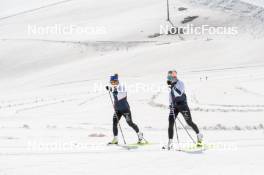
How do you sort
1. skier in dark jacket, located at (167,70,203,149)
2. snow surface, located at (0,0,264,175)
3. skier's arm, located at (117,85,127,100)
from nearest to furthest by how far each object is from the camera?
1. snow surface, located at (0,0,264,175)
2. skier in dark jacket, located at (167,70,203,149)
3. skier's arm, located at (117,85,127,100)

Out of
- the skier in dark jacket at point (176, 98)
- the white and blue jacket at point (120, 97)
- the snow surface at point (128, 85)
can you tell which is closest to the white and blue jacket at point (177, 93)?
the skier in dark jacket at point (176, 98)

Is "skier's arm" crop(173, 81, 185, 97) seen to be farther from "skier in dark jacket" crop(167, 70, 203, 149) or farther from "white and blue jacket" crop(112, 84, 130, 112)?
"white and blue jacket" crop(112, 84, 130, 112)

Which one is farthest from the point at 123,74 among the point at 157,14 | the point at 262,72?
the point at 157,14

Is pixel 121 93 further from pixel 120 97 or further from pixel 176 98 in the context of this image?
pixel 176 98

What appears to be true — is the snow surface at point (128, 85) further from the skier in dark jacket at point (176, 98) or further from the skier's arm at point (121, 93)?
the skier's arm at point (121, 93)

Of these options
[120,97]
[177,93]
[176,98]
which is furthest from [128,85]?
[177,93]

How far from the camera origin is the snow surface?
43.4 ft

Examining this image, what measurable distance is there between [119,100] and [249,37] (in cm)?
7201

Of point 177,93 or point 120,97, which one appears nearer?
point 177,93

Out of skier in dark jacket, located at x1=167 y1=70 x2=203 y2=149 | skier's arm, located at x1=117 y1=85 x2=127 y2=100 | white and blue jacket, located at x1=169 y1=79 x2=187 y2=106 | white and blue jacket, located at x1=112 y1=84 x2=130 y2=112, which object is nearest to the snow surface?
skier in dark jacket, located at x1=167 y1=70 x2=203 y2=149

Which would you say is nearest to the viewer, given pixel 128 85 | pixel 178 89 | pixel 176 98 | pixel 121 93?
pixel 178 89

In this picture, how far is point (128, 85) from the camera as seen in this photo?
55.8 m

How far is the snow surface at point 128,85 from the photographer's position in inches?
521

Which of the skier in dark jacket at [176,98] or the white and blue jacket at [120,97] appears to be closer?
the skier in dark jacket at [176,98]
